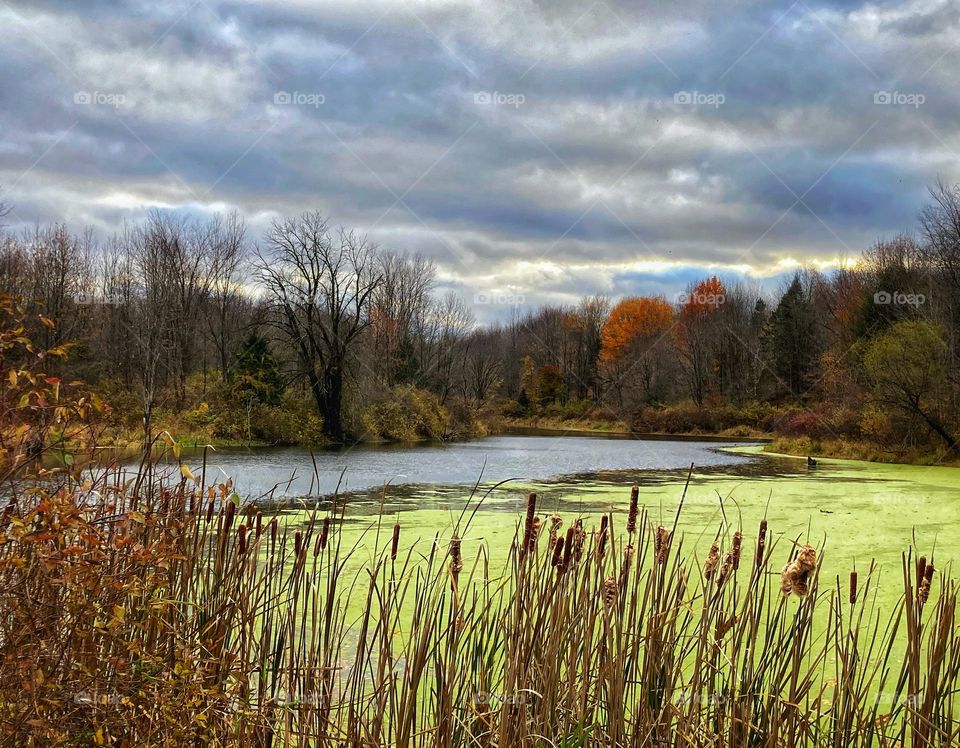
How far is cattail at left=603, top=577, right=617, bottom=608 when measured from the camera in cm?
231

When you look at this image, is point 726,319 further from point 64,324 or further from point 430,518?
point 430,518

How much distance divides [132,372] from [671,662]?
2864cm

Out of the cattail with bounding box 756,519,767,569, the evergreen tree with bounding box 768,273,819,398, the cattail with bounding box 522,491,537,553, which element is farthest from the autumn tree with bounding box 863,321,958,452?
the cattail with bounding box 522,491,537,553

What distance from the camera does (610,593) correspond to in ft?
7.76

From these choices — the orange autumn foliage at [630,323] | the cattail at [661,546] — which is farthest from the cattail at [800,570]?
the orange autumn foliage at [630,323]

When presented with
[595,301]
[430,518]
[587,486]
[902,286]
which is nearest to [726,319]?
[595,301]

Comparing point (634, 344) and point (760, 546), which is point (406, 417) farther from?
point (760, 546)

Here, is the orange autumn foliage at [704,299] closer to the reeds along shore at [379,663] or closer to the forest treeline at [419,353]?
the forest treeline at [419,353]

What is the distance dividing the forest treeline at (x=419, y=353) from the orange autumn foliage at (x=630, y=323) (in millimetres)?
298

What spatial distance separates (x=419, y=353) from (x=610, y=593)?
31750 mm

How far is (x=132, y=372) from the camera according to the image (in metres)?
27.9

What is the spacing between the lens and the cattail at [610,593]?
2.31 m

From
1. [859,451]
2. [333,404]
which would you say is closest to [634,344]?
[333,404]

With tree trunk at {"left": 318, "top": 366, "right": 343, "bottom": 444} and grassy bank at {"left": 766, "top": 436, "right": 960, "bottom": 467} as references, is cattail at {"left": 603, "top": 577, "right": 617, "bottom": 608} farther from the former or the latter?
tree trunk at {"left": 318, "top": 366, "right": 343, "bottom": 444}
